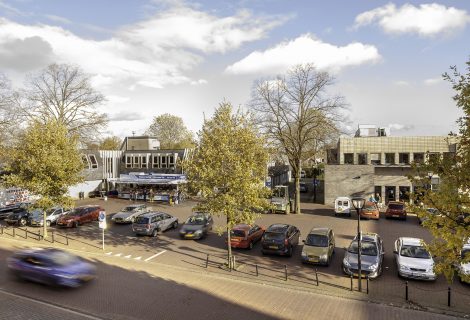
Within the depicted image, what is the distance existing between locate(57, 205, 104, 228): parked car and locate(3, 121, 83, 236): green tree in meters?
3.86

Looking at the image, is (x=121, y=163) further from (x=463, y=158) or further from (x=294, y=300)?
(x=463, y=158)

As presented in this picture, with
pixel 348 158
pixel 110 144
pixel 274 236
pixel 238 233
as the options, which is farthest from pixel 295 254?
pixel 110 144

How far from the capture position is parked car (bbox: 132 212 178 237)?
25.6m

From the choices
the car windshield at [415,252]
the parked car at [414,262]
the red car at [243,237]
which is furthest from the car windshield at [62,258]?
the car windshield at [415,252]

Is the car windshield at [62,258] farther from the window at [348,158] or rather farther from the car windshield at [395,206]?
the window at [348,158]

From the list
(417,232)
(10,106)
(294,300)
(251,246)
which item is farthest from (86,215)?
(417,232)

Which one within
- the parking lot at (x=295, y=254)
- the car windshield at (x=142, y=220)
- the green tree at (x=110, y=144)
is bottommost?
the parking lot at (x=295, y=254)

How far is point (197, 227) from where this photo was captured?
81.9ft

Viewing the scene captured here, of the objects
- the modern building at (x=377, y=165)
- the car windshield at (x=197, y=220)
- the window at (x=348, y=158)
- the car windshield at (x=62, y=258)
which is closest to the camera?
the car windshield at (x=62, y=258)

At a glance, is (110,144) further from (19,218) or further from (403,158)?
(403,158)

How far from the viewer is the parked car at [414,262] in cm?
1653

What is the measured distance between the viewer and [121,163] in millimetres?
52469

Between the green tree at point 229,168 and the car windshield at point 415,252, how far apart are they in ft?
23.1

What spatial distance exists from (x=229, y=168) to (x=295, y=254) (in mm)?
6820
